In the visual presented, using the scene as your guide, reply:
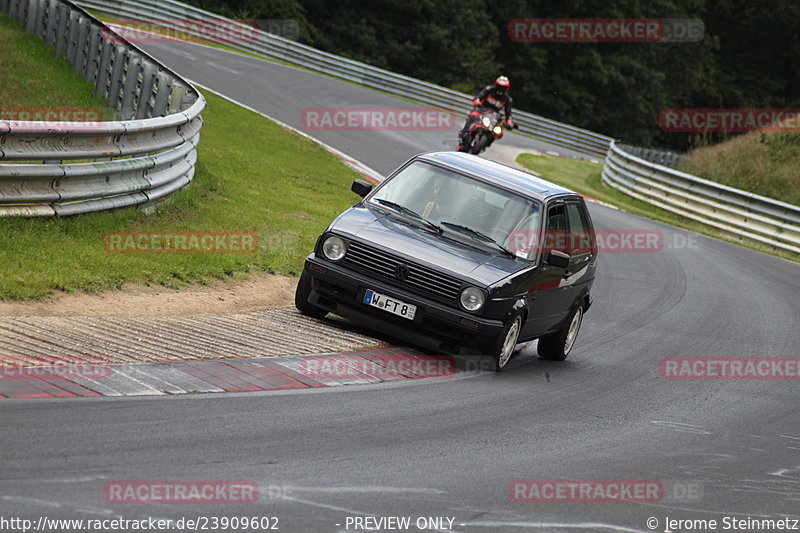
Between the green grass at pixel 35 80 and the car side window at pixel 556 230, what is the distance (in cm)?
1000

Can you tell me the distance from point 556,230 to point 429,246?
5.50 feet

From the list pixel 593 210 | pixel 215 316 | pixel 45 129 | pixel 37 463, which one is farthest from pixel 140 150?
pixel 593 210

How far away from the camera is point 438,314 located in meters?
9.48

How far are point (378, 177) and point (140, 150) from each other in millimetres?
10650

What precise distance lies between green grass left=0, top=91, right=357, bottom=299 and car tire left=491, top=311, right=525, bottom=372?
3.31m

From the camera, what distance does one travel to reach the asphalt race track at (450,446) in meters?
5.53

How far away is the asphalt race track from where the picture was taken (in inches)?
218

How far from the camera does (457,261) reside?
971 cm

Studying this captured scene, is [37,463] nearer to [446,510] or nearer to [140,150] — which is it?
[446,510]

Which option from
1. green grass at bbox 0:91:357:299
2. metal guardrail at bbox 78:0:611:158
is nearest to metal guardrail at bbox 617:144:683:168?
metal guardrail at bbox 78:0:611:158
